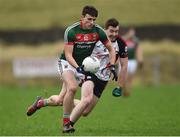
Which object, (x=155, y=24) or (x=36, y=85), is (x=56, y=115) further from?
(x=155, y=24)

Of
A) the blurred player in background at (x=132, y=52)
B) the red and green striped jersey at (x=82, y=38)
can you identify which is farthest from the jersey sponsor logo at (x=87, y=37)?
the blurred player in background at (x=132, y=52)

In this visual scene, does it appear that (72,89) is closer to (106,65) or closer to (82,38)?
(82,38)

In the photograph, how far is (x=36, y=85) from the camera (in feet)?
119

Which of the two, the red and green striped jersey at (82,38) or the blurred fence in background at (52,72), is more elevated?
the red and green striped jersey at (82,38)

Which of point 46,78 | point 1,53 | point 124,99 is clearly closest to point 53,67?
point 46,78

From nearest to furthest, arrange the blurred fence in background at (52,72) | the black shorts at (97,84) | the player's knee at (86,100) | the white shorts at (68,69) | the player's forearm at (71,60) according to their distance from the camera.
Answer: the player's knee at (86,100) → the player's forearm at (71,60) → the white shorts at (68,69) → the black shorts at (97,84) → the blurred fence in background at (52,72)

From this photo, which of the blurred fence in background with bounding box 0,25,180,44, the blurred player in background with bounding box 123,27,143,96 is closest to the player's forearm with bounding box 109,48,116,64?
the blurred player in background with bounding box 123,27,143,96

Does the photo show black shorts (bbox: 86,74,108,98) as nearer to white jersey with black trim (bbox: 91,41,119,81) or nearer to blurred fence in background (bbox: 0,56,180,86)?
white jersey with black trim (bbox: 91,41,119,81)

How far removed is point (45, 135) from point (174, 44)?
2906cm

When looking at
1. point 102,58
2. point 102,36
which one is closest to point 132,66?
point 102,58

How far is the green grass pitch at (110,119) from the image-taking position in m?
14.3

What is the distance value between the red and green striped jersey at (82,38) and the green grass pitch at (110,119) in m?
1.39

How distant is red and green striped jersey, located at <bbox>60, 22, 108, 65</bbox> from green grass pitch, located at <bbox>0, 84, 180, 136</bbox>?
54.7 inches

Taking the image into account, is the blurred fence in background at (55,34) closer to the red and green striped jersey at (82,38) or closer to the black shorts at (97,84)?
the black shorts at (97,84)
